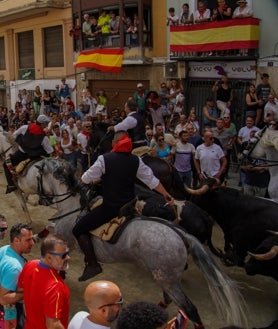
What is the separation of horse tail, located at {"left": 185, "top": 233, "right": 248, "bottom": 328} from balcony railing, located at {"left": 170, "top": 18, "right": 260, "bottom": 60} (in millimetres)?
9539

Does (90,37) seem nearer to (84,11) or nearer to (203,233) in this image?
(84,11)

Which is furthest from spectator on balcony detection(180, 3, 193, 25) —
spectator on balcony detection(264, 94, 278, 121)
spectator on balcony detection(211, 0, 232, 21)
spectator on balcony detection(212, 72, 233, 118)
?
spectator on balcony detection(264, 94, 278, 121)

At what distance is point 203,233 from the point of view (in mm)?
6449

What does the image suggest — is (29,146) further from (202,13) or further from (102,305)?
(202,13)

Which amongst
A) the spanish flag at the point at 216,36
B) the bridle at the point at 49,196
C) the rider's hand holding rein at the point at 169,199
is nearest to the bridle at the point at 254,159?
the rider's hand holding rein at the point at 169,199

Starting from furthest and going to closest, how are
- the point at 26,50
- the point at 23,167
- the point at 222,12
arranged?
the point at 26,50 < the point at 222,12 < the point at 23,167

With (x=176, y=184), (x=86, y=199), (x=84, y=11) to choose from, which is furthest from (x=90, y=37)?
(x=86, y=199)

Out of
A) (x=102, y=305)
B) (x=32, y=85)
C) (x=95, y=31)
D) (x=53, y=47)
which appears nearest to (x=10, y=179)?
(x=102, y=305)

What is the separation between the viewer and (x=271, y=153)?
720 centimetres

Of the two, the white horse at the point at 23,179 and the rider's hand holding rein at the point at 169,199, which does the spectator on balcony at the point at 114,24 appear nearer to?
the white horse at the point at 23,179

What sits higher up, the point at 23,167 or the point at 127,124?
the point at 127,124

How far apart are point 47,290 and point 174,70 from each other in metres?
13.6

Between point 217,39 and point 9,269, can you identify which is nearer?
point 9,269

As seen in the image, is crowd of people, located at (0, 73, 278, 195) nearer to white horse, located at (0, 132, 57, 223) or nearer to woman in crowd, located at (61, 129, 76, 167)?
woman in crowd, located at (61, 129, 76, 167)
